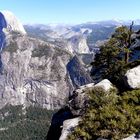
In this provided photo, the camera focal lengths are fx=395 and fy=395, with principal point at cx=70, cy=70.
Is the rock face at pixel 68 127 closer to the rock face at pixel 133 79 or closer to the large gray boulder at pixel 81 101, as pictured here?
the large gray boulder at pixel 81 101

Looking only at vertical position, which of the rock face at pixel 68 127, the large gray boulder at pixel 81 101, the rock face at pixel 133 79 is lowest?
the rock face at pixel 68 127

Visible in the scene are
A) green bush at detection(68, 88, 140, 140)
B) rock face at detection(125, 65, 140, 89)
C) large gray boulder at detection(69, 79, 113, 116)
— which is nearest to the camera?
green bush at detection(68, 88, 140, 140)

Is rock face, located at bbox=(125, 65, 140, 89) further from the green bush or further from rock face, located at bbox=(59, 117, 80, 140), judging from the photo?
rock face, located at bbox=(59, 117, 80, 140)

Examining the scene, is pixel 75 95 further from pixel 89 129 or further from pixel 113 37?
pixel 113 37

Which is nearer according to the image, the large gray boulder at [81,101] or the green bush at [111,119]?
the green bush at [111,119]

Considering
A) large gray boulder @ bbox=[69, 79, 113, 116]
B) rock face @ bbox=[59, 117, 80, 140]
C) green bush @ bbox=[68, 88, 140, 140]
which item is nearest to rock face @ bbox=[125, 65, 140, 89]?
large gray boulder @ bbox=[69, 79, 113, 116]

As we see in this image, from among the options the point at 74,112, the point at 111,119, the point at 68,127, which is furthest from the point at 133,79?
the point at 111,119

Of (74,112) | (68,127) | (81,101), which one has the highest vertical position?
(81,101)

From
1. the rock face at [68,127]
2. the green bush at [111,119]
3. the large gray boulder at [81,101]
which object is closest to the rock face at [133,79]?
the large gray boulder at [81,101]

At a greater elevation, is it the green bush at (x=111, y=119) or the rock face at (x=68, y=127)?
the green bush at (x=111, y=119)

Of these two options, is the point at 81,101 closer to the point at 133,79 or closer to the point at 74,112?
the point at 74,112

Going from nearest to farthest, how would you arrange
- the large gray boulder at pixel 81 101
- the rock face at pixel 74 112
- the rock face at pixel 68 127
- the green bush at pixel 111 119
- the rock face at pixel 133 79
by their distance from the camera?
the green bush at pixel 111 119 → the rock face at pixel 68 127 → the rock face at pixel 74 112 → the large gray boulder at pixel 81 101 → the rock face at pixel 133 79
